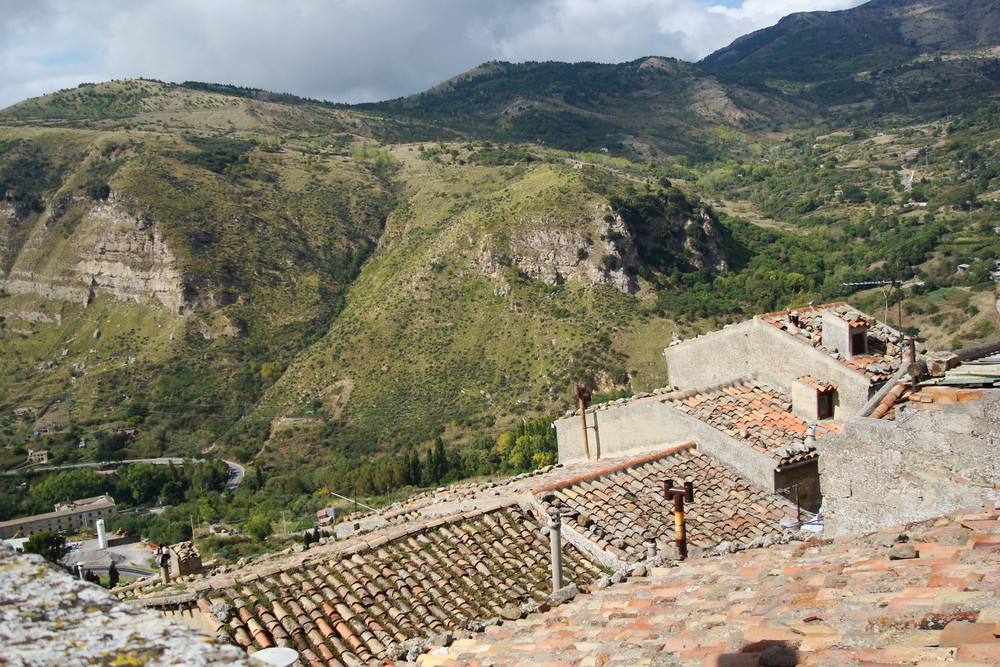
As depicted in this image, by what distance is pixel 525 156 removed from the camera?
112 m

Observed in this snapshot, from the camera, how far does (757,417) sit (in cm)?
1499

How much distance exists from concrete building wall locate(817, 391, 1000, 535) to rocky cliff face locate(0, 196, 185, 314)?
8466cm

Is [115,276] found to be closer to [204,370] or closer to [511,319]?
[204,370]

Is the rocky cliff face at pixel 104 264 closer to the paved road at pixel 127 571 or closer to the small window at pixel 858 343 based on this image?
the paved road at pixel 127 571

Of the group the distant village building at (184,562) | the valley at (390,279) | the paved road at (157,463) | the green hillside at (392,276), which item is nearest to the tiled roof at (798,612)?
the distant village building at (184,562)

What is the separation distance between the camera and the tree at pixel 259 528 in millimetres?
38928

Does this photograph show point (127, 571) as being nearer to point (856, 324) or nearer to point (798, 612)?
point (856, 324)

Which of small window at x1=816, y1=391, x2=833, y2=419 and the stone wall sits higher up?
the stone wall

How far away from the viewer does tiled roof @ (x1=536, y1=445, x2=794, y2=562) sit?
1205cm

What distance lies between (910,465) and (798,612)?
12.4 ft

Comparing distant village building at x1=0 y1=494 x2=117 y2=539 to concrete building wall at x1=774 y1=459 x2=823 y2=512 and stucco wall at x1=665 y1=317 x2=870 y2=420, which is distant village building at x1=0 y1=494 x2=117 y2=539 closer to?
stucco wall at x1=665 y1=317 x2=870 y2=420

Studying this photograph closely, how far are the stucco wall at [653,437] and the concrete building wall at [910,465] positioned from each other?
4783mm

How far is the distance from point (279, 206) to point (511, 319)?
46.0 metres

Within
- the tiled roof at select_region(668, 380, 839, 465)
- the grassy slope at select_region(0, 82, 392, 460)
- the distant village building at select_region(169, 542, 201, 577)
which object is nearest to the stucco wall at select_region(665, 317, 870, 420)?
the tiled roof at select_region(668, 380, 839, 465)
